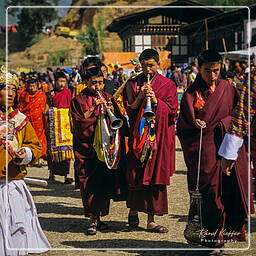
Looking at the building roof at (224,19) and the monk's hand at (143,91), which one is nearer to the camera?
the monk's hand at (143,91)

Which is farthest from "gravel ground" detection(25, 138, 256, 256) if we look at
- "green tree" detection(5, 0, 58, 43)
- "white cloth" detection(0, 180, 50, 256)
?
"green tree" detection(5, 0, 58, 43)

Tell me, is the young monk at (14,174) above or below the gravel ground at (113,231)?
above

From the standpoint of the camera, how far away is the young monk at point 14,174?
5.30 m

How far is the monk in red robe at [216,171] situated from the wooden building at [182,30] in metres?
17.4

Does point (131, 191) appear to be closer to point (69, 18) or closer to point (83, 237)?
point (83, 237)

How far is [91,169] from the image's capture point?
664 cm

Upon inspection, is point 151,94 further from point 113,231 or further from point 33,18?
point 33,18

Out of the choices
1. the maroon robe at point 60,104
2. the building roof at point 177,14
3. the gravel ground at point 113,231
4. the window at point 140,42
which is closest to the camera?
the gravel ground at point 113,231

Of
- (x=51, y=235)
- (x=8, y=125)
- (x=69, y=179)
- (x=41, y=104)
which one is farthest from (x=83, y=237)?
(x=41, y=104)

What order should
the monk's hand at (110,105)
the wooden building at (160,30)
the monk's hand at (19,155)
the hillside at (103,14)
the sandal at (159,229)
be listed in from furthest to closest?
the hillside at (103,14), the wooden building at (160,30), the monk's hand at (110,105), the sandal at (159,229), the monk's hand at (19,155)

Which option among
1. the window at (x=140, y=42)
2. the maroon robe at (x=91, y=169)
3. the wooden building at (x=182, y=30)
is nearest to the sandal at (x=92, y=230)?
the maroon robe at (x=91, y=169)

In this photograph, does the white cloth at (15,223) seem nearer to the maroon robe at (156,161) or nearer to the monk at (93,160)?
the monk at (93,160)

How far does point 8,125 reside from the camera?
17.4 feet

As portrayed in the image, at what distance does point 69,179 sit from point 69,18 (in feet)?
269
